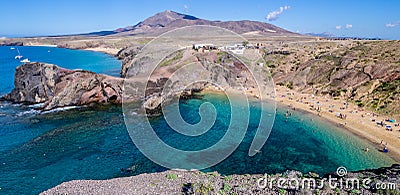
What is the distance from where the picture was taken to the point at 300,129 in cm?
4131

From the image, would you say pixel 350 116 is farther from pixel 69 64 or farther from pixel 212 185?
pixel 69 64

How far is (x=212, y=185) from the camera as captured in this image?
20.1 meters

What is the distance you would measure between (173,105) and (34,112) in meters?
23.3

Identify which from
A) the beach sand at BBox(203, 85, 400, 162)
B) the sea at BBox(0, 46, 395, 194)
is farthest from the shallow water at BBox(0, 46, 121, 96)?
the beach sand at BBox(203, 85, 400, 162)

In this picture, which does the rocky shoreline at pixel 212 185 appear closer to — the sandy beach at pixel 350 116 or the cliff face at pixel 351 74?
the sandy beach at pixel 350 116

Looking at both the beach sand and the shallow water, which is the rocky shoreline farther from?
the shallow water

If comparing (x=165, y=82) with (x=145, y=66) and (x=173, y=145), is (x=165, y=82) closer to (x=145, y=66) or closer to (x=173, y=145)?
(x=145, y=66)

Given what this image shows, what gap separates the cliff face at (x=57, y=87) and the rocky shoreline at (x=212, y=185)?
3243cm

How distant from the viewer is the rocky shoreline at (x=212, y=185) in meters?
18.6

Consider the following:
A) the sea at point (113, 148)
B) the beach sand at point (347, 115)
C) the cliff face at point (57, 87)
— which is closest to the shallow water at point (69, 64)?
the cliff face at point (57, 87)

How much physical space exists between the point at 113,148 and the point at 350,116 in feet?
124

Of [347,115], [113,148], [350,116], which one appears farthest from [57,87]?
[350,116]

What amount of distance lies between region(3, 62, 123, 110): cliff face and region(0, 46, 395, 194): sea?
3946mm

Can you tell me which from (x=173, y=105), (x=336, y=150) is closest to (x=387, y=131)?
(x=336, y=150)
